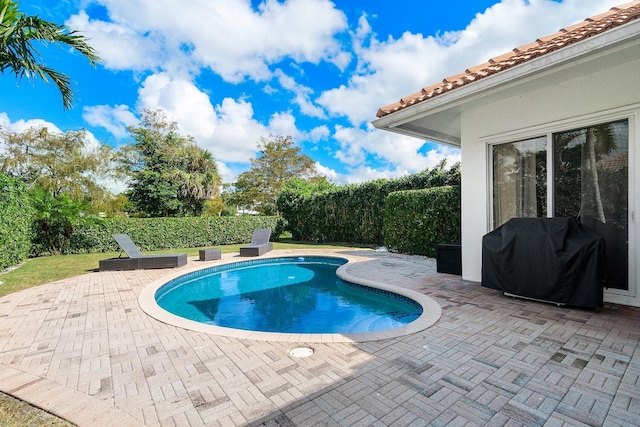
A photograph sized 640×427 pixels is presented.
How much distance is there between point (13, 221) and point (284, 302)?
36.6 feet

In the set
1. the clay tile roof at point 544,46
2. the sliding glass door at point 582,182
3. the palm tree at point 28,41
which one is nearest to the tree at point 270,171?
the palm tree at point 28,41

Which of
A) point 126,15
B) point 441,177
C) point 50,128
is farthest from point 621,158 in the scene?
point 50,128

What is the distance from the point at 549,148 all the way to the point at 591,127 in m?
0.72

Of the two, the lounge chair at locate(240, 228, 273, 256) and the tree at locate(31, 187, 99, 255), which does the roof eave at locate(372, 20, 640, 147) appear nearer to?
the lounge chair at locate(240, 228, 273, 256)

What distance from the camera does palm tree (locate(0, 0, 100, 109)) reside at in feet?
23.2

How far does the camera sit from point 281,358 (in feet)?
12.3

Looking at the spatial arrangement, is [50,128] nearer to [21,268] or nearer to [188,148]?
[188,148]

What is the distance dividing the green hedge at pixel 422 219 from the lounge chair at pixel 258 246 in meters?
5.97

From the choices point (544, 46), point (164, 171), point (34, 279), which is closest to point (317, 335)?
point (544, 46)

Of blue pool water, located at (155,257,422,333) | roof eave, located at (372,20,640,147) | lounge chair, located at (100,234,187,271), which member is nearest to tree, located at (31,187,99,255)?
lounge chair, located at (100,234,187,271)

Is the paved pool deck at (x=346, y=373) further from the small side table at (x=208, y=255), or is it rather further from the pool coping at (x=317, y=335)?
the small side table at (x=208, y=255)

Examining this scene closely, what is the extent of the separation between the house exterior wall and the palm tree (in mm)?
10744

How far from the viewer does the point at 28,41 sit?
7863mm

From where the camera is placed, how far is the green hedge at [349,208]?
15.2m
